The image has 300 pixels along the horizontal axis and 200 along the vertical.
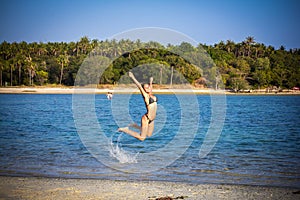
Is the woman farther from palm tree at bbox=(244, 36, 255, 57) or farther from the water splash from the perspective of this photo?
palm tree at bbox=(244, 36, 255, 57)

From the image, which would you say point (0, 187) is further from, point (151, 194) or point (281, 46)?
point (281, 46)

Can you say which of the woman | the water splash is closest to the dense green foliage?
the water splash

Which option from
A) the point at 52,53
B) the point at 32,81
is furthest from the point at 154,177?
the point at 52,53

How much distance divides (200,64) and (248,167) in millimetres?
55673

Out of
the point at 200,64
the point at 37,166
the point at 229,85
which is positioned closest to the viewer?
the point at 37,166

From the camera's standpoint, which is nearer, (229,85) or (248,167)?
(248,167)

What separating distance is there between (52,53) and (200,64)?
292 feet

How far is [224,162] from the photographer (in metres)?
19.2

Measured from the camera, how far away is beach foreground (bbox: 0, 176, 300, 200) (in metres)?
11.8

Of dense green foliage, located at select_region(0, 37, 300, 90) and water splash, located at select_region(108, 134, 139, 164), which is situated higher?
dense green foliage, located at select_region(0, 37, 300, 90)

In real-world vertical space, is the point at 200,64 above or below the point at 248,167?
above

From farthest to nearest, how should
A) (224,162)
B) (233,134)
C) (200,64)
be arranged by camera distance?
(200,64), (233,134), (224,162)

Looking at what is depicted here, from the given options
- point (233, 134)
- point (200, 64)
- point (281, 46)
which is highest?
point (281, 46)

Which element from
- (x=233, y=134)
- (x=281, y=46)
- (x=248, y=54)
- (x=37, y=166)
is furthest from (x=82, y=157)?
(x=281, y=46)
